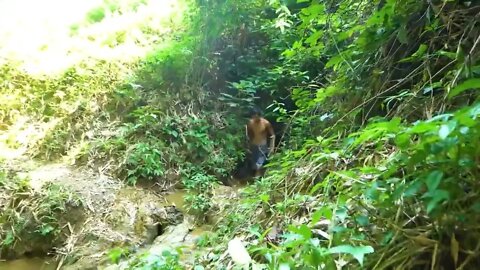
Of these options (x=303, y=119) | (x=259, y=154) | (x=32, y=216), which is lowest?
(x=259, y=154)

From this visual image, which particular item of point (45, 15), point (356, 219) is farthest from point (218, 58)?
point (356, 219)

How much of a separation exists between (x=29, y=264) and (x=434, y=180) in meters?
3.71

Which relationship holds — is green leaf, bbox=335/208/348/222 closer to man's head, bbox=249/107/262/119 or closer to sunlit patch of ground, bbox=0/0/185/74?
man's head, bbox=249/107/262/119

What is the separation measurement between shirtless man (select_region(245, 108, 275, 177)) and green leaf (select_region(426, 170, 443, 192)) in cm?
417

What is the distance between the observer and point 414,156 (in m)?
1.26

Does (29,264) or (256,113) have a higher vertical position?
(256,113)

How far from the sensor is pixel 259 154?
217 inches

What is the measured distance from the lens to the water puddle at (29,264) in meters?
3.86

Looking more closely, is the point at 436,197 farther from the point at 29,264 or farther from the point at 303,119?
the point at 29,264

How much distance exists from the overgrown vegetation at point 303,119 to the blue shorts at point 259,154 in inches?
10.7

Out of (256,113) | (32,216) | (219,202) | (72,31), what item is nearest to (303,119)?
(219,202)

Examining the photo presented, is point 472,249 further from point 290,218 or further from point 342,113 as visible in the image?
point 342,113

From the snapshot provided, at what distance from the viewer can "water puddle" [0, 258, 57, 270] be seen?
3.86 metres

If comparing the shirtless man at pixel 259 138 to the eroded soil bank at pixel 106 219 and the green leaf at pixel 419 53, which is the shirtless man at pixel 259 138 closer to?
the eroded soil bank at pixel 106 219
